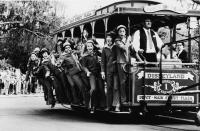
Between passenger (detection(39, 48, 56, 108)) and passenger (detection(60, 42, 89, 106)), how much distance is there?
4.56 feet

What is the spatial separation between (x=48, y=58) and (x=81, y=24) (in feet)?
5.81

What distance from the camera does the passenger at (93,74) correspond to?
38.4 ft

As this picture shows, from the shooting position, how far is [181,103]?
1095 cm

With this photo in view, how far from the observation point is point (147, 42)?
447 inches

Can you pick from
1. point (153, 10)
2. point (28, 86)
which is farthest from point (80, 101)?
point (28, 86)

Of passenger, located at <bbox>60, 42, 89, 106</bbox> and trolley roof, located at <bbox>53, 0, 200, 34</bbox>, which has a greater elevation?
trolley roof, located at <bbox>53, 0, 200, 34</bbox>

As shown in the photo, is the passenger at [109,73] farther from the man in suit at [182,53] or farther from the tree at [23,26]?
the tree at [23,26]

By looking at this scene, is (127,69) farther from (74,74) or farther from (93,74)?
(74,74)

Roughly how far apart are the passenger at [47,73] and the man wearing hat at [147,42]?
13.0ft

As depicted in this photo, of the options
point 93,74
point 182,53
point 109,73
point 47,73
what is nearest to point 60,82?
point 47,73

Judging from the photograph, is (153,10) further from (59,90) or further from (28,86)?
(28,86)

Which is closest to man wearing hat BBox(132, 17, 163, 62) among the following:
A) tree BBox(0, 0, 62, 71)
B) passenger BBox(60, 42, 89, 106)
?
passenger BBox(60, 42, 89, 106)

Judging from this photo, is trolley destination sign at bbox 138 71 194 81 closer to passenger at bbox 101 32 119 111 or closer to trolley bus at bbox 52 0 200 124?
trolley bus at bbox 52 0 200 124

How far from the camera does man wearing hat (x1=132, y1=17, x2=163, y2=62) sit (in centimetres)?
1126
